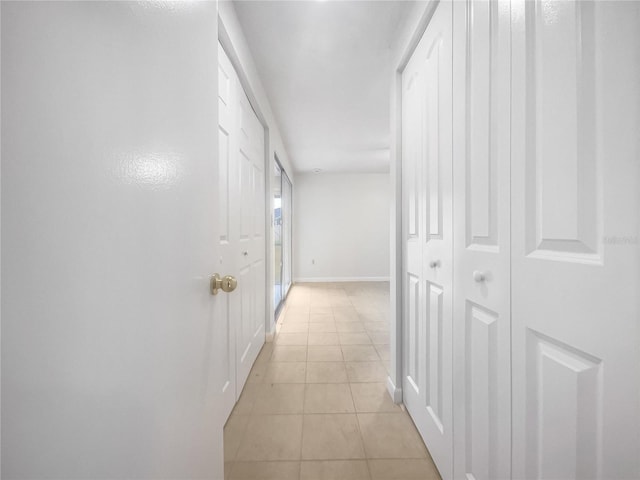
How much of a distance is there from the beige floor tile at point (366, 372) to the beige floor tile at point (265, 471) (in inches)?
32.9

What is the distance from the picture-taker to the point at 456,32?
1.00m

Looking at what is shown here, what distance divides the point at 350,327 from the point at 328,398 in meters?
1.46

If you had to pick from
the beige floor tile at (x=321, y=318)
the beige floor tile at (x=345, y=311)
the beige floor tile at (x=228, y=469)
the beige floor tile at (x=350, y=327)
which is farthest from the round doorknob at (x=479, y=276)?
the beige floor tile at (x=345, y=311)

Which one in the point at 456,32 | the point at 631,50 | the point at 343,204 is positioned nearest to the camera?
the point at 631,50

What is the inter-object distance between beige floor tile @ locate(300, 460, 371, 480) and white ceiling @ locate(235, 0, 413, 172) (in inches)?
95.1

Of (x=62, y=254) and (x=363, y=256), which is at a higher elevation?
(x=62, y=254)

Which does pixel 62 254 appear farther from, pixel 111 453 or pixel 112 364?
pixel 111 453

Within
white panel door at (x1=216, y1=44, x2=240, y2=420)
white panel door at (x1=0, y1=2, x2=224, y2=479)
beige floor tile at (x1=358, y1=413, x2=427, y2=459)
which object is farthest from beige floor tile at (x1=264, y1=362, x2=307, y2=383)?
white panel door at (x1=0, y1=2, x2=224, y2=479)

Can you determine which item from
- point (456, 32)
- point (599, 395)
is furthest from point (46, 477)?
point (456, 32)

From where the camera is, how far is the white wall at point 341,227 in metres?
6.36

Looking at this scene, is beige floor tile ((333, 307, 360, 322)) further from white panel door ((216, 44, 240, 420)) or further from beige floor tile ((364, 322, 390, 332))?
white panel door ((216, 44, 240, 420))

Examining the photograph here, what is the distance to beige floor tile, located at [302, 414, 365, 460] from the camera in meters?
1.31

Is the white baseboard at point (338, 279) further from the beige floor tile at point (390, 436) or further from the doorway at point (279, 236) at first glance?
the beige floor tile at point (390, 436)

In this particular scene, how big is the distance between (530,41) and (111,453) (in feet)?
3.99
